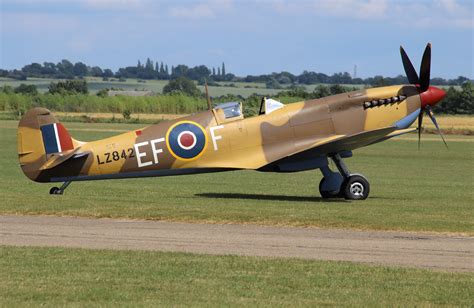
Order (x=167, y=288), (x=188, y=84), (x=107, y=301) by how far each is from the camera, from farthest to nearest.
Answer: (x=188, y=84)
(x=167, y=288)
(x=107, y=301)

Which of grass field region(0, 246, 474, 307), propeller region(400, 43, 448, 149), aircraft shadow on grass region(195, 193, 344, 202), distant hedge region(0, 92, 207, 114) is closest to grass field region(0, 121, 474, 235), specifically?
aircraft shadow on grass region(195, 193, 344, 202)

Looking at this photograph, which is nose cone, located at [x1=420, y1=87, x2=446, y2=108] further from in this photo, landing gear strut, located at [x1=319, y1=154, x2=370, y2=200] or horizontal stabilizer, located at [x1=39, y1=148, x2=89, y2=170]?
horizontal stabilizer, located at [x1=39, y1=148, x2=89, y2=170]

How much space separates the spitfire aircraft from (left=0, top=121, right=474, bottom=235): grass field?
25.7 inches

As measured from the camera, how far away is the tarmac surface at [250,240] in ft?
48.0

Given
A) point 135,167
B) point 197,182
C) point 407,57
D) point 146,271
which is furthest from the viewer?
point 197,182

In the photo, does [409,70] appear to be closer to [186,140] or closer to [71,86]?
[186,140]

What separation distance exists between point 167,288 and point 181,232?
5.19 meters

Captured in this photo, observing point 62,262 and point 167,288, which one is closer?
point 167,288

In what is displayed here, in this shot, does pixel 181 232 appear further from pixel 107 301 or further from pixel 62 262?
pixel 107 301

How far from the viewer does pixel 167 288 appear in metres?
11.9

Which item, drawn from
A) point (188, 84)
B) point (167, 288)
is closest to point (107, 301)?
point (167, 288)

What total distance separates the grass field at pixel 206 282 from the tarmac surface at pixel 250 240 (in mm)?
824

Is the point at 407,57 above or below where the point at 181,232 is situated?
above

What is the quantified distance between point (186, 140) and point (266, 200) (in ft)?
7.63
